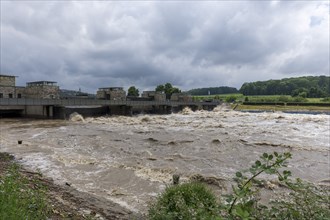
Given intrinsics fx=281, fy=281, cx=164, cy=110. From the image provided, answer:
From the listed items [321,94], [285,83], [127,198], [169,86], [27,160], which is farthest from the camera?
[285,83]

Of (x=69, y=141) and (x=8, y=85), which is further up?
A: (x=8, y=85)

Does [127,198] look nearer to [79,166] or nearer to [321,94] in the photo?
[79,166]

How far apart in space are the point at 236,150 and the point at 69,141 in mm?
11520

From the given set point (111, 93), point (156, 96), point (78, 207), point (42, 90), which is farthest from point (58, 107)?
point (78, 207)

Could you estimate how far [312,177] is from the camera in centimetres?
1185

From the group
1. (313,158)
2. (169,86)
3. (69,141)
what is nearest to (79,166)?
(69,141)

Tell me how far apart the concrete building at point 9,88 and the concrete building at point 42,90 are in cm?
108

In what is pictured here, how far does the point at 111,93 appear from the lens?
5684 cm

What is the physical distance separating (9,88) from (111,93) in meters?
19.2

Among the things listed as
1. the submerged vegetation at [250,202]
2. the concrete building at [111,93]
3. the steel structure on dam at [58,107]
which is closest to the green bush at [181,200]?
the submerged vegetation at [250,202]

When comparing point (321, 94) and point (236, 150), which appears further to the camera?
point (321, 94)

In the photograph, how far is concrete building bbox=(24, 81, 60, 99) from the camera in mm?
43312

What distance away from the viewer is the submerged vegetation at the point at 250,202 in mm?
2627

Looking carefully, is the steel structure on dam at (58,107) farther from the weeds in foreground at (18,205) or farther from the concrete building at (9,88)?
the weeds in foreground at (18,205)
